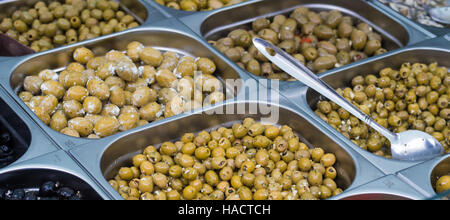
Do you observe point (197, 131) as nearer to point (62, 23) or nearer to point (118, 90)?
point (118, 90)

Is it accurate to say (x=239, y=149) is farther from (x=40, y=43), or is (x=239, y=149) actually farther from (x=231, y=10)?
(x=40, y=43)

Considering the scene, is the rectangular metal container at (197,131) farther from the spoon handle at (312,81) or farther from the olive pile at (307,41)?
the olive pile at (307,41)

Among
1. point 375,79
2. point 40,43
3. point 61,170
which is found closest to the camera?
point 61,170

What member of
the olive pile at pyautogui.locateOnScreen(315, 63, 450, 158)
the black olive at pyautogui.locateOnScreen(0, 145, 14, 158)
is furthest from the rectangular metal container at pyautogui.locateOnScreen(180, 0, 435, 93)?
the black olive at pyautogui.locateOnScreen(0, 145, 14, 158)

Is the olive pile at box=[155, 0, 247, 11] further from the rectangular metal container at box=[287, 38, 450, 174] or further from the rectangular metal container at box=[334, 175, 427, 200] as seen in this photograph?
the rectangular metal container at box=[334, 175, 427, 200]

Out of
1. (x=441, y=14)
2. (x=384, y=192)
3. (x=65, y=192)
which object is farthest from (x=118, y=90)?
(x=441, y=14)

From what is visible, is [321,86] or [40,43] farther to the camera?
[40,43]

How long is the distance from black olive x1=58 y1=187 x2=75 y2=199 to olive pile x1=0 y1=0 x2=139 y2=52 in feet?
4.29

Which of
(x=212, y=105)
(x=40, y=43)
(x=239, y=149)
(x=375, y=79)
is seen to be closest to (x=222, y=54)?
(x=212, y=105)

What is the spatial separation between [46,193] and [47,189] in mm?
21

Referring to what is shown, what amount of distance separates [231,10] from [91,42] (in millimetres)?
900

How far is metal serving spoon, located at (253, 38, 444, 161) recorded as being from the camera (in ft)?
7.33

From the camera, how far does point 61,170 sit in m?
1.93
